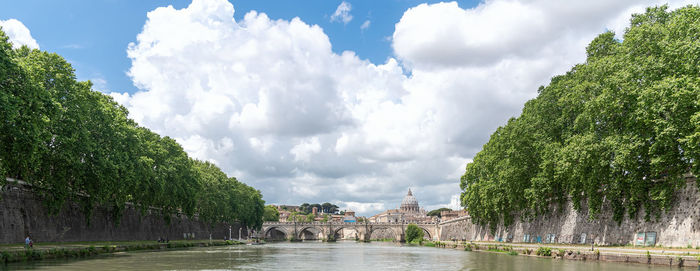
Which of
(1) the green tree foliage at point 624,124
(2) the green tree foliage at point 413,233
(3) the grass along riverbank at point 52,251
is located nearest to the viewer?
(1) the green tree foliage at point 624,124

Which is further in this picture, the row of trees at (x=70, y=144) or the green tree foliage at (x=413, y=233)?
the green tree foliage at (x=413, y=233)

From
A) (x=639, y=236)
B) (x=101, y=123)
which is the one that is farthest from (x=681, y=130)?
(x=101, y=123)

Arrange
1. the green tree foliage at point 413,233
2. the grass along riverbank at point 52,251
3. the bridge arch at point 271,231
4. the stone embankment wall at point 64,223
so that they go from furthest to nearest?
the bridge arch at point 271,231 → the green tree foliage at point 413,233 → the stone embankment wall at point 64,223 → the grass along riverbank at point 52,251

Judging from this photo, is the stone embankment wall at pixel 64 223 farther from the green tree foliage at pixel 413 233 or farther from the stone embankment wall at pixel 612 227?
the green tree foliage at pixel 413 233

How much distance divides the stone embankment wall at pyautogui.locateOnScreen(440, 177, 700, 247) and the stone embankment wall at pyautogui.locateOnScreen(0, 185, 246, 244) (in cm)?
4203

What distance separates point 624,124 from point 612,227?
1007 centimetres

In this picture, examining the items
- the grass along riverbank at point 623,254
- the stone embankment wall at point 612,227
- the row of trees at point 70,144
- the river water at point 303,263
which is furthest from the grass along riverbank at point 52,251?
the stone embankment wall at point 612,227

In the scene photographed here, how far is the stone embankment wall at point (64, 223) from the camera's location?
132 ft

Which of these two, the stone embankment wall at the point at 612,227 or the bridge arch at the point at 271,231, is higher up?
the stone embankment wall at the point at 612,227

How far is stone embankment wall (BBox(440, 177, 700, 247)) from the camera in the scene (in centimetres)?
3266

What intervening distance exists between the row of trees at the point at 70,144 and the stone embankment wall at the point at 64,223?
121 centimetres

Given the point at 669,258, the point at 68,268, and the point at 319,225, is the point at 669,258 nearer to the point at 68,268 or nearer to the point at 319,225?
the point at 68,268

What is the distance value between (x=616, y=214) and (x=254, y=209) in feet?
320

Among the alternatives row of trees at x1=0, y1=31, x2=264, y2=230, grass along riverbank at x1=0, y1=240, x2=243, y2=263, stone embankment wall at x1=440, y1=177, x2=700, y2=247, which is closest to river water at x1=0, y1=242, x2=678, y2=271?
grass along riverbank at x1=0, y1=240, x2=243, y2=263
